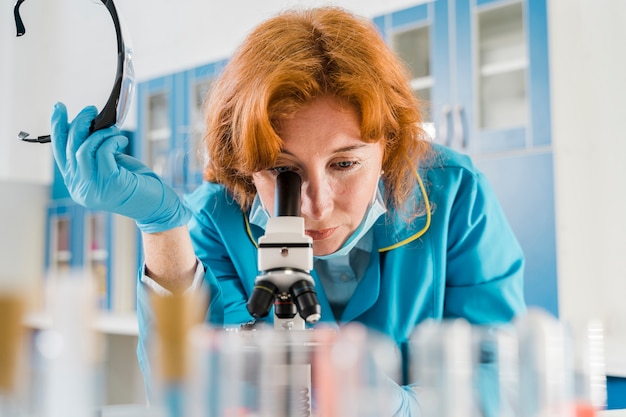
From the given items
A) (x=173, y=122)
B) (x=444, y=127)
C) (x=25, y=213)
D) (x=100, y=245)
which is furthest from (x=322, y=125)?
(x=25, y=213)

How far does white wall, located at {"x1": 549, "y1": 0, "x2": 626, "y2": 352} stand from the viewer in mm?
2707

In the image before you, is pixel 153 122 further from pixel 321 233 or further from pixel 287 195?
pixel 287 195

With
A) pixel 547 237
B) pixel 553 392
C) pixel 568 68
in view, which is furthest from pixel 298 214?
pixel 568 68

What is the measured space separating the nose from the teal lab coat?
0.25m

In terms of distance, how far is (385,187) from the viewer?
4.99 ft

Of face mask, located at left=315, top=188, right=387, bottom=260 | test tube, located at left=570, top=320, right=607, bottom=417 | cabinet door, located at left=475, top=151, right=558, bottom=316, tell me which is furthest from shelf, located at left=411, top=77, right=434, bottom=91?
test tube, located at left=570, top=320, right=607, bottom=417

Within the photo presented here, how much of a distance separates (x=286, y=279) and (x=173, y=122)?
363 centimetres

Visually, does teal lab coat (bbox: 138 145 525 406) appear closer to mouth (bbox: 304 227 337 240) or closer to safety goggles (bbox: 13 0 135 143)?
mouth (bbox: 304 227 337 240)

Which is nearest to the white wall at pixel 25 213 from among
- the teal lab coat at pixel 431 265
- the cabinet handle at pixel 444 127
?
the cabinet handle at pixel 444 127

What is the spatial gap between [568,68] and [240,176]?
5.93 feet

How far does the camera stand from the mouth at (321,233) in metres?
1.33

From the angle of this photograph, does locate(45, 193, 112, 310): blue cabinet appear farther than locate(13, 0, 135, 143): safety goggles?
Yes

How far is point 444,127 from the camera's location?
302 centimetres

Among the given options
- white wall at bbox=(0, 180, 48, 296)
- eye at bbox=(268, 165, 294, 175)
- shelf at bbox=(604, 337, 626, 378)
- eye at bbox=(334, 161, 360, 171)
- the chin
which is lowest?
shelf at bbox=(604, 337, 626, 378)
